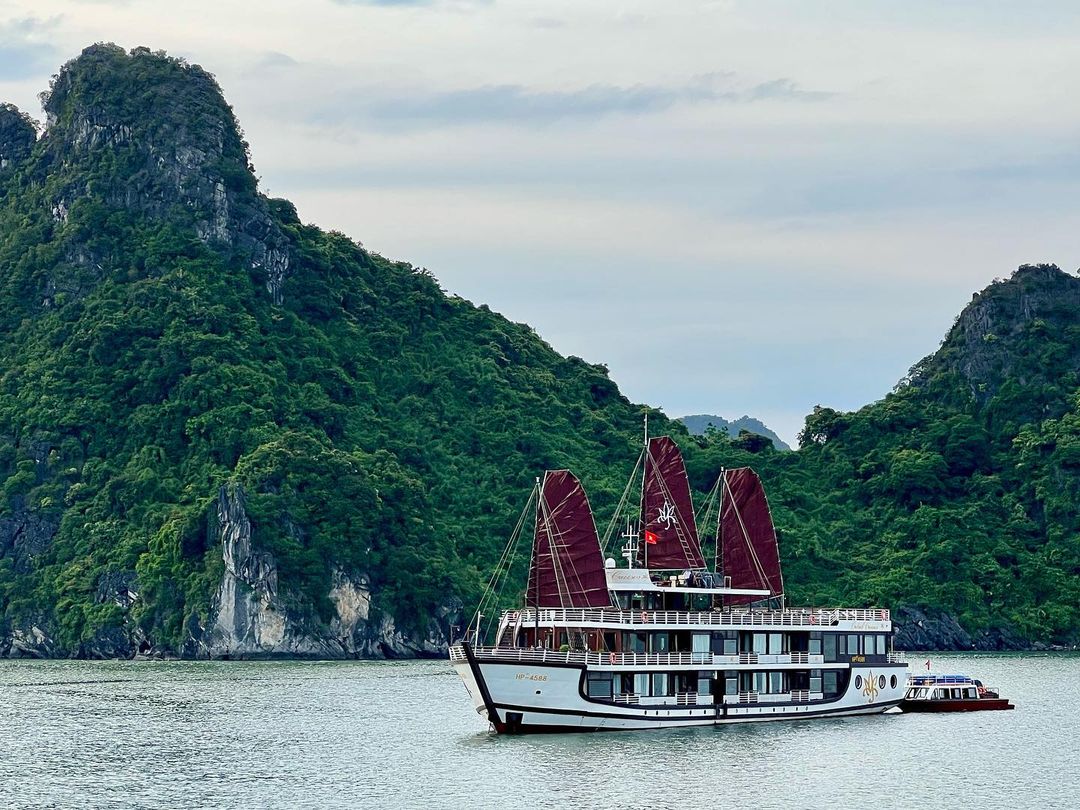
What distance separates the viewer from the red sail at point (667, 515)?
53.8 metres

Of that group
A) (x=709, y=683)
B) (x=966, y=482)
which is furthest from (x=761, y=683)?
(x=966, y=482)

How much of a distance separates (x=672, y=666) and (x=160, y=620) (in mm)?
59264

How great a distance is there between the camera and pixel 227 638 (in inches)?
4053

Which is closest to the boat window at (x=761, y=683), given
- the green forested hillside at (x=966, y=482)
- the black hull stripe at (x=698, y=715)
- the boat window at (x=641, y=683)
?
the black hull stripe at (x=698, y=715)

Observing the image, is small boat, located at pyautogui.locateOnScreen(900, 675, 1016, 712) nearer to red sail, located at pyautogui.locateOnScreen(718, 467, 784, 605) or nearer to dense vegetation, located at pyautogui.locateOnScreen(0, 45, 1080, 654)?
red sail, located at pyautogui.locateOnScreen(718, 467, 784, 605)

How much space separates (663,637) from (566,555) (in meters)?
3.60

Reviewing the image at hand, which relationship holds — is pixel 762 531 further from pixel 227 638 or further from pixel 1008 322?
pixel 1008 322

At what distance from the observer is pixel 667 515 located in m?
54.2

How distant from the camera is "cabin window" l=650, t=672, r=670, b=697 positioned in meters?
50.7

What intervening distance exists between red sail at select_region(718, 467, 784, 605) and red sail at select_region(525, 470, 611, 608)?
23.1 feet

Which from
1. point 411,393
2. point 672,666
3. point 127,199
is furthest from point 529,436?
point 672,666

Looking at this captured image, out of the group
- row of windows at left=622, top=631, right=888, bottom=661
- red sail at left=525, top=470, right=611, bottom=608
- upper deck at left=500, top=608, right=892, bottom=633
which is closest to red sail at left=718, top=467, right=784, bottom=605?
upper deck at left=500, top=608, right=892, bottom=633

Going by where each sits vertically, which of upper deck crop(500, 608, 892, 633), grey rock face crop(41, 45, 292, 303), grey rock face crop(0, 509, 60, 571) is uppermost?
grey rock face crop(41, 45, 292, 303)

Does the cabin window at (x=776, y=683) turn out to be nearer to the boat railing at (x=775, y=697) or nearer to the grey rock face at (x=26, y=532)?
the boat railing at (x=775, y=697)
